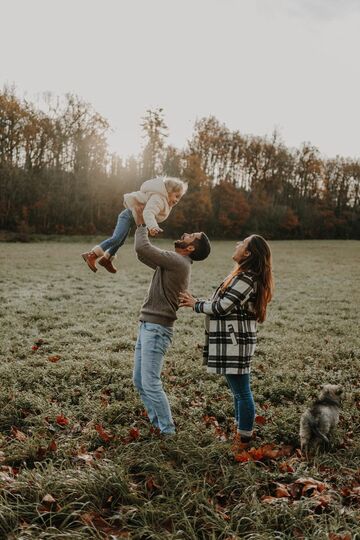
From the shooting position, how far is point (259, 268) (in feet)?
15.3

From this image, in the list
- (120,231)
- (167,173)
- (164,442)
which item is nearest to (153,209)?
(120,231)

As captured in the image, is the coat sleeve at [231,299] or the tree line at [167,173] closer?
the coat sleeve at [231,299]

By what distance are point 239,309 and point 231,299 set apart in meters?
0.21

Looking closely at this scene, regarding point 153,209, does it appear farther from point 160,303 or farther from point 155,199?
point 160,303

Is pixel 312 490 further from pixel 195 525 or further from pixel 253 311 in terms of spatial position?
pixel 253 311

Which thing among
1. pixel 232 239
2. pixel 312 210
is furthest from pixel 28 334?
pixel 312 210

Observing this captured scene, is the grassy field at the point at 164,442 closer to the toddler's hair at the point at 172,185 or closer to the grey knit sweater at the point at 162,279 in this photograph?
the grey knit sweater at the point at 162,279

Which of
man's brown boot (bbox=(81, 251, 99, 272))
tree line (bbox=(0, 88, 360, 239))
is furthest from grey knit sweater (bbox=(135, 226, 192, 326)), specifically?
tree line (bbox=(0, 88, 360, 239))

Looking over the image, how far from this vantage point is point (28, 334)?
9.53 metres

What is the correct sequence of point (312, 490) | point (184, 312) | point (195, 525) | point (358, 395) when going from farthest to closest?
point (184, 312) → point (358, 395) → point (312, 490) → point (195, 525)

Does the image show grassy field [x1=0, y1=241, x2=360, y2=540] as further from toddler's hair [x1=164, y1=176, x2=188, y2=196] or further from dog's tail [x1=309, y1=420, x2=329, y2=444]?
toddler's hair [x1=164, y1=176, x2=188, y2=196]

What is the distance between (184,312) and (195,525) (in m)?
9.16

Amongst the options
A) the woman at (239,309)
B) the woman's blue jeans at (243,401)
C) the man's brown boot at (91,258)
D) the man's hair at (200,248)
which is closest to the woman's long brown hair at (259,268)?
the woman at (239,309)

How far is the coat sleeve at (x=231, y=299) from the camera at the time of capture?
4520 mm
